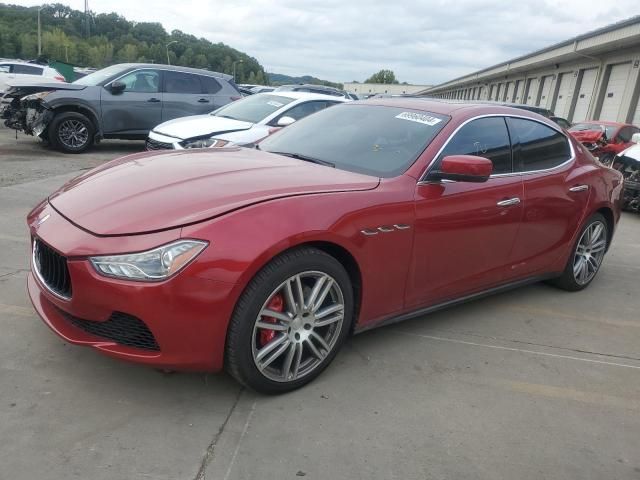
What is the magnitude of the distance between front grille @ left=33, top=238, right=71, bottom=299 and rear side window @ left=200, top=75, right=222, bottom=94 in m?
8.91

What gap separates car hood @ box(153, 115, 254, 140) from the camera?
7.67 metres

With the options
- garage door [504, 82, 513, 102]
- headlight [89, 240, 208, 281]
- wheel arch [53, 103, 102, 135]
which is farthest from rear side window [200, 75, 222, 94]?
garage door [504, 82, 513, 102]

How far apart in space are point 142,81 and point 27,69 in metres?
10.1

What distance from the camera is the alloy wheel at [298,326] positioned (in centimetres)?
256

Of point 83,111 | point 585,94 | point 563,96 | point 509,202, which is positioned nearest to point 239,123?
point 83,111

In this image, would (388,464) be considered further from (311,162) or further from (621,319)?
(621,319)

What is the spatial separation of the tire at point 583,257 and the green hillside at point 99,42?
236 feet

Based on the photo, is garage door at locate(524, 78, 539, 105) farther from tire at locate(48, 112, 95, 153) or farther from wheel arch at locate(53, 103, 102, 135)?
tire at locate(48, 112, 95, 153)

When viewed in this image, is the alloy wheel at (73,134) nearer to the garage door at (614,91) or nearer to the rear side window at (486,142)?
the rear side window at (486,142)

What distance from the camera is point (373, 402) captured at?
2.71m

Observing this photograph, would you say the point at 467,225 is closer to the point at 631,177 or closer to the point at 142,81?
the point at 631,177

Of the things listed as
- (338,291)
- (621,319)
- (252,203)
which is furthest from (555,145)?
(252,203)

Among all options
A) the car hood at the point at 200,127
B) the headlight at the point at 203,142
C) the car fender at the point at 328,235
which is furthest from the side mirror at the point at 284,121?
the car fender at the point at 328,235

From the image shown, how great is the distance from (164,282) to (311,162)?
4.53 feet
